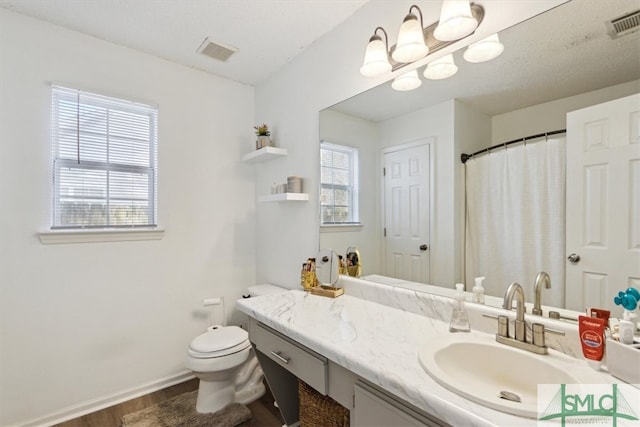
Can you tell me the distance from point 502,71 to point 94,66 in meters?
2.47

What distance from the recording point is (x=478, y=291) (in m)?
1.28

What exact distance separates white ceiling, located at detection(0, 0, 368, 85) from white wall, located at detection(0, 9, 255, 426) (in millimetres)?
133

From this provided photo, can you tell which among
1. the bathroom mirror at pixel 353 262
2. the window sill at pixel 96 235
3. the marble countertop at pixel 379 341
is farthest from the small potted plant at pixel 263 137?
the marble countertop at pixel 379 341

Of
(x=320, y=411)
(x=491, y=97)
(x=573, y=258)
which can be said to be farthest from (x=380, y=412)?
(x=491, y=97)

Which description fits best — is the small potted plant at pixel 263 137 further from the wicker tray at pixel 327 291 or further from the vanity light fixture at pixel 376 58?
the wicker tray at pixel 327 291

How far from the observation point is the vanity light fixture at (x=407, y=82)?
1.52 meters

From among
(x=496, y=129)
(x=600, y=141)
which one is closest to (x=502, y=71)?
(x=496, y=129)

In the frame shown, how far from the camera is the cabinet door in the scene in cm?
85

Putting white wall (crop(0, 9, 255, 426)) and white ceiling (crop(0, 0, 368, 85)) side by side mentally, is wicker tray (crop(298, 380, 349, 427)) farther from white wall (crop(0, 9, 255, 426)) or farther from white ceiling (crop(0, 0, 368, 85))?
white ceiling (crop(0, 0, 368, 85))

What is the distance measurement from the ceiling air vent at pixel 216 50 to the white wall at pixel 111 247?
308 mm

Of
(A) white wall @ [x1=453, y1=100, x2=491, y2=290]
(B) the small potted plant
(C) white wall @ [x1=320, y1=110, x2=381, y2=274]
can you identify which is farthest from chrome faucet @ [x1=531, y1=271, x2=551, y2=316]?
(B) the small potted plant

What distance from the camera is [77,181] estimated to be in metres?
2.01

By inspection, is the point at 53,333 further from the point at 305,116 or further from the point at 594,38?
the point at 594,38

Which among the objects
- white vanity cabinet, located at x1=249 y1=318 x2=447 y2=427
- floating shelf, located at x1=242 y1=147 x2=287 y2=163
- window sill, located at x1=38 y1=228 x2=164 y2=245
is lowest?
white vanity cabinet, located at x1=249 y1=318 x2=447 y2=427
